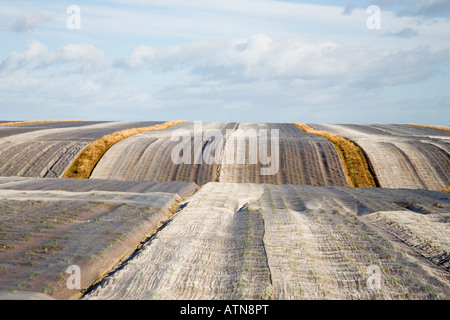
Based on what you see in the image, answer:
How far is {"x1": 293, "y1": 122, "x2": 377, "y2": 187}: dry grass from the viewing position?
18.9 metres

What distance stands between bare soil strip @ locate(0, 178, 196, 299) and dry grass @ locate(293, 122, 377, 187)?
9824 millimetres

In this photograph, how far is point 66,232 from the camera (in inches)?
296

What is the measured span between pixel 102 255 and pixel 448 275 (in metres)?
5.23

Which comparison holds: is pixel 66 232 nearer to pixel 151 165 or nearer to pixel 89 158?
pixel 151 165

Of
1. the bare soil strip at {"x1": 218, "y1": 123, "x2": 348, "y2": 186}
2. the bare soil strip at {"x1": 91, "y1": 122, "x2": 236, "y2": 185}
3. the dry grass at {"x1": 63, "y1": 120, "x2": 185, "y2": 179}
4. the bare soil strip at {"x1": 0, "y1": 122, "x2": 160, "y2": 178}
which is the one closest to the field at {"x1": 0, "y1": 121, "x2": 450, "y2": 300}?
the bare soil strip at {"x1": 91, "y1": 122, "x2": 236, "y2": 185}

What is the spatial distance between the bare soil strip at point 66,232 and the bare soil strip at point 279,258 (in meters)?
0.46

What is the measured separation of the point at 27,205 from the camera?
31.8 feet

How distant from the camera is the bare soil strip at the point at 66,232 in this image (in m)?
5.43

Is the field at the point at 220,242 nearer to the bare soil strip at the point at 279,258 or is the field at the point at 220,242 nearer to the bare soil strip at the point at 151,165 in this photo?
the bare soil strip at the point at 279,258

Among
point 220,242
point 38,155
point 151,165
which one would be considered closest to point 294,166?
point 151,165

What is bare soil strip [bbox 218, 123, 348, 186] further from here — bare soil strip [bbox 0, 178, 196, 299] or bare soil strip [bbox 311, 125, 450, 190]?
Answer: bare soil strip [bbox 0, 178, 196, 299]

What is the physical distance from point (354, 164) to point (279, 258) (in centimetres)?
1508
